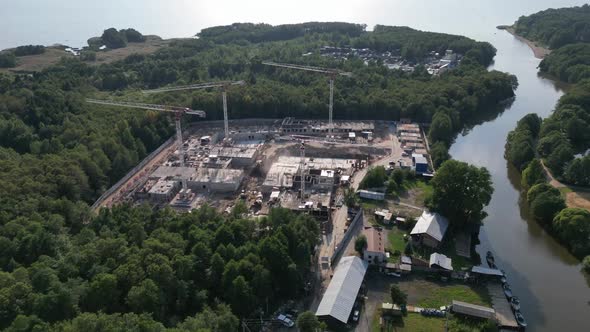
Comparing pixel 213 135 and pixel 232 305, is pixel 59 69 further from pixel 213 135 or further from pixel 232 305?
pixel 232 305

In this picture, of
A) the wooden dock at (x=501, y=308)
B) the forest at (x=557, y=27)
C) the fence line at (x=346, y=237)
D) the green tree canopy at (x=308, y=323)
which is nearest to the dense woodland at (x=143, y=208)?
the fence line at (x=346, y=237)

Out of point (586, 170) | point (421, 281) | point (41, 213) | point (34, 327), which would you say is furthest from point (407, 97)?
point (34, 327)

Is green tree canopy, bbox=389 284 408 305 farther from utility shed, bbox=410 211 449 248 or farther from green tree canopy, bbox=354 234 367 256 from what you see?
utility shed, bbox=410 211 449 248

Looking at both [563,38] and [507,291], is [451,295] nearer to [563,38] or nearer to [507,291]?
[507,291]

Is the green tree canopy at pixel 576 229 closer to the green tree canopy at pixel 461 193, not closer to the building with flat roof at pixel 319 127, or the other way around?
the green tree canopy at pixel 461 193

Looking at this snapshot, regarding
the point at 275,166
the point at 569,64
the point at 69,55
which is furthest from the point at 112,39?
the point at 569,64
